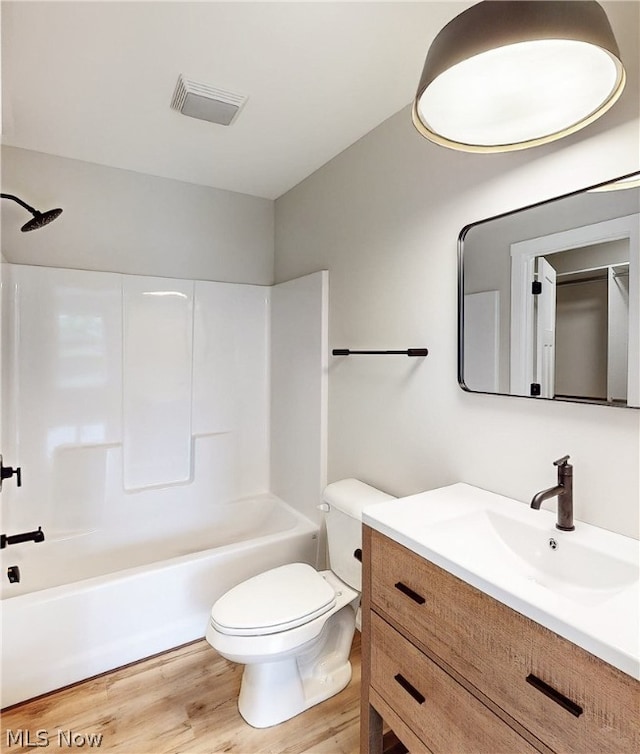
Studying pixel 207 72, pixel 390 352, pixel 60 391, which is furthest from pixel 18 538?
pixel 207 72

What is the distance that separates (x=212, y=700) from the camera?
1.76 m

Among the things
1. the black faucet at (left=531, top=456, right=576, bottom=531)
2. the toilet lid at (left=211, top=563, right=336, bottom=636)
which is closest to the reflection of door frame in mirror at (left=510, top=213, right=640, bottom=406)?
the black faucet at (left=531, top=456, right=576, bottom=531)

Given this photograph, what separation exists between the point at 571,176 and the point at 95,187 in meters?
2.35

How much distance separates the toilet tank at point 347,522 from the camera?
72.1 inches

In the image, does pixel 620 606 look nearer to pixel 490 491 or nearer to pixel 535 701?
pixel 535 701

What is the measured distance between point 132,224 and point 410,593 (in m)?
2.43

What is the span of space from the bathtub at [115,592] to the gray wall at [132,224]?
1.54 m

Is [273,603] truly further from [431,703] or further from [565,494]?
[565,494]

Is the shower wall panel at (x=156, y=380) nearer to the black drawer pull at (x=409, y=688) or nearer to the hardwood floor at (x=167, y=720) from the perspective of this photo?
the hardwood floor at (x=167, y=720)

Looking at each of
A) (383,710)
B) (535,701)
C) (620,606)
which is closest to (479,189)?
(620,606)

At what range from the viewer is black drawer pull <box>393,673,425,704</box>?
117cm

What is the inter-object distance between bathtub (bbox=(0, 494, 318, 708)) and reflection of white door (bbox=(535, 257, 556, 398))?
5.03ft

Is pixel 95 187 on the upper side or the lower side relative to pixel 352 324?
upper

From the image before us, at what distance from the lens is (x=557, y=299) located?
51.7 inches
